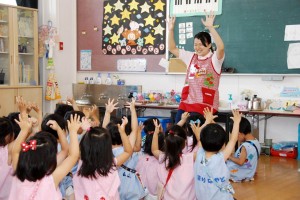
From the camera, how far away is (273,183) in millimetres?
3967

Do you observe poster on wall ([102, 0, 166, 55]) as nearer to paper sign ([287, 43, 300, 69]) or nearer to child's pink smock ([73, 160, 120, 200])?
paper sign ([287, 43, 300, 69])

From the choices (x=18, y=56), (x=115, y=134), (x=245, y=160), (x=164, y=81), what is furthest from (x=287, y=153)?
(x=18, y=56)

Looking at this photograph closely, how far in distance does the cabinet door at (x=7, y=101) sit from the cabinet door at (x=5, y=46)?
19 cm

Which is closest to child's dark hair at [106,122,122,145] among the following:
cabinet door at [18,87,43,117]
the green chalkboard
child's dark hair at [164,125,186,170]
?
→ child's dark hair at [164,125,186,170]

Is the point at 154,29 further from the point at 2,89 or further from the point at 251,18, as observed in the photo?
the point at 2,89

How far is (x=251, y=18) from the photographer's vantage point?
5.57m

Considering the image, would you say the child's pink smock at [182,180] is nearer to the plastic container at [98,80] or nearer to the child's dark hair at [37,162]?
the child's dark hair at [37,162]

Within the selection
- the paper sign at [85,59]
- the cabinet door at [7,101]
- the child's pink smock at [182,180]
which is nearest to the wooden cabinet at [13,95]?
the cabinet door at [7,101]

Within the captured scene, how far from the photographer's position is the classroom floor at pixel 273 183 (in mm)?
3526

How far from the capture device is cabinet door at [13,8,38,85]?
22.0ft

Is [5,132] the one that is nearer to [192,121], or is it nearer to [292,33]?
[192,121]

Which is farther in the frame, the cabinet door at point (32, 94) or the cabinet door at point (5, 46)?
the cabinet door at point (32, 94)

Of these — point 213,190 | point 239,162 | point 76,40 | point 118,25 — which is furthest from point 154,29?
point 213,190

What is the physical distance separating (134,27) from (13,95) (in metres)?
2.36
